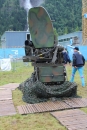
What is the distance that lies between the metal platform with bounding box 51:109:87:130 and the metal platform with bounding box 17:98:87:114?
0.26 metres

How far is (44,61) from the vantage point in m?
6.50

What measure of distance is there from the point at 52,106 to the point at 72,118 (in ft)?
3.11

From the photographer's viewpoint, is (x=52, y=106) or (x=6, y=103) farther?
(x=6, y=103)

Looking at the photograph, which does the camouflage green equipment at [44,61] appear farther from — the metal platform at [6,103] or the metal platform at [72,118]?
the metal platform at [72,118]

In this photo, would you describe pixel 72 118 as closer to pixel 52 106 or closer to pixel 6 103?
pixel 52 106

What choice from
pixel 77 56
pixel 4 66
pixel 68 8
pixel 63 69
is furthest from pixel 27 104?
pixel 68 8

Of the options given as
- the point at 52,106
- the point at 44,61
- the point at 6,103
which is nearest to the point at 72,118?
the point at 52,106

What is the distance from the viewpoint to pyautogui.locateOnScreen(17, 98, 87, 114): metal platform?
519 cm

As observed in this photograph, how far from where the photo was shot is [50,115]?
15.9 ft

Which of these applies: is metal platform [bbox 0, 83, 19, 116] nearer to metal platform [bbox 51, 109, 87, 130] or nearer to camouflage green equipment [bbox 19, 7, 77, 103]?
camouflage green equipment [bbox 19, 7, 77, 103]

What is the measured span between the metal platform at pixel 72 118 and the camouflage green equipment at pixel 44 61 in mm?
1098

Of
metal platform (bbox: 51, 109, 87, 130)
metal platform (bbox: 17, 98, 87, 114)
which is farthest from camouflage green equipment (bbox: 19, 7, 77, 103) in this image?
metal platform (bbox: 51, 109, 87, 130)

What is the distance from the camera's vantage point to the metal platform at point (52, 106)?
519cm

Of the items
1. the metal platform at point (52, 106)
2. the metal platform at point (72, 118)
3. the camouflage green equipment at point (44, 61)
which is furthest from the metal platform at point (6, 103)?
the metal platform at point (72, 118)
